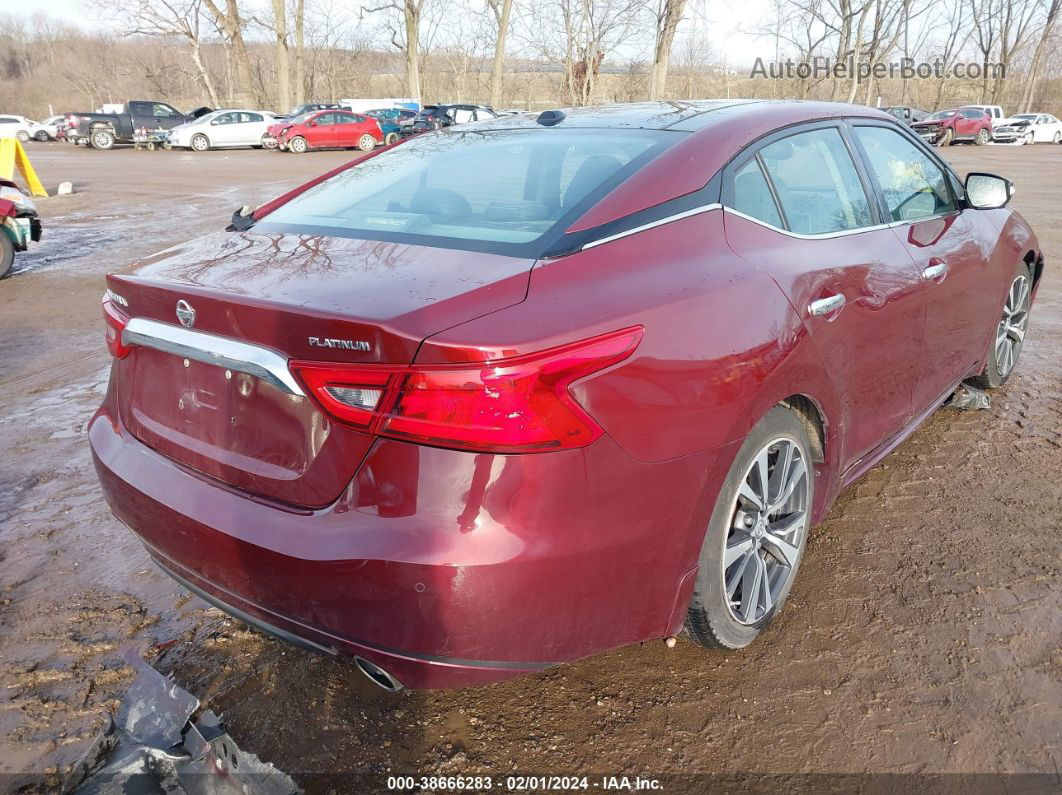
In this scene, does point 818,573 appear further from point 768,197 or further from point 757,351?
point 768,197

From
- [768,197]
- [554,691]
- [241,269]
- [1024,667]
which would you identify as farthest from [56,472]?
[1024,667]

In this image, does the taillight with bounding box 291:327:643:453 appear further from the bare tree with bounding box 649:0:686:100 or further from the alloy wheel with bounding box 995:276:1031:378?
the bare tree with bounding box 649:0:686:100

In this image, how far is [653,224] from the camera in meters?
2.23

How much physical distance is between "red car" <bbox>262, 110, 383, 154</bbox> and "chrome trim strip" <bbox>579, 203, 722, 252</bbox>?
26914 millimetres

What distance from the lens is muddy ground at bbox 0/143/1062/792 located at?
2.16 m

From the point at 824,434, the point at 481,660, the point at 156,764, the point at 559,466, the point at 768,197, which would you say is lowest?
the point at 156,764

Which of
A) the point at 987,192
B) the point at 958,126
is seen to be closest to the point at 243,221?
the point at 987,192

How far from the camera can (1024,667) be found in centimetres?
244

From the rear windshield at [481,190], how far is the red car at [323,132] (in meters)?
26.1

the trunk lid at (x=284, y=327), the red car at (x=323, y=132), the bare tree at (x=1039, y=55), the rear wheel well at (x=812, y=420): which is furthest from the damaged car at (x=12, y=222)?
the bare tree at (x=1039, y=55)

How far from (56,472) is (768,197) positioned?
350 cm

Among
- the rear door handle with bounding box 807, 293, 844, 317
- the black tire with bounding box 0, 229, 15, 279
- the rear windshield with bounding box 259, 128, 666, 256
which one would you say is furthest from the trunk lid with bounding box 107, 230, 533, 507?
the black tire with bounding box 0, 229, 15, 279

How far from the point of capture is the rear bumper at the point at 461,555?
174cm

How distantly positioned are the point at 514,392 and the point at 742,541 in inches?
43.1
